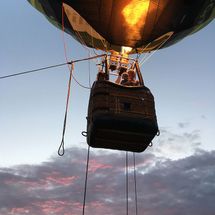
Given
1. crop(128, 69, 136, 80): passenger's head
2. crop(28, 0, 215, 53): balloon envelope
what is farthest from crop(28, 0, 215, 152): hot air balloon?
crop(128, 69, 136, 80): passenger's head

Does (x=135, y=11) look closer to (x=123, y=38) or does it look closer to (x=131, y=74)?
(x=123, y=38)

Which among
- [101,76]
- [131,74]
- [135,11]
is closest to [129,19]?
[135,11]

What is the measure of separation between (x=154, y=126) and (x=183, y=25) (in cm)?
363

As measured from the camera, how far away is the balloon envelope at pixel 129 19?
848 cm

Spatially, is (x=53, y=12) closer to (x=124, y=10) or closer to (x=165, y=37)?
(x=124, y=10)

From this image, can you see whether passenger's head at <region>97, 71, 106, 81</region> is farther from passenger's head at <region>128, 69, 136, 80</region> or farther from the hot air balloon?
passenger's head at <region>128, 69, 136, 80</region>

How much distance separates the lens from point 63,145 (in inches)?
272

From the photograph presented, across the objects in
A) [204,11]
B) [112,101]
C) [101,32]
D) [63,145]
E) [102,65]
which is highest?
[204,11]

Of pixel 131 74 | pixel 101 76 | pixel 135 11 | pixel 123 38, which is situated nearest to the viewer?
pixel 101 76

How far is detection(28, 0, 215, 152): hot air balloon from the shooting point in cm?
686

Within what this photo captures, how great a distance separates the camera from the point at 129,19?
28.3ft

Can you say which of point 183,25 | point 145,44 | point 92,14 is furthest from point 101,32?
point 183,25

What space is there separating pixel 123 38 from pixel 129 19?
553 millimetres

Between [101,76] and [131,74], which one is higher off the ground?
[131,74]
